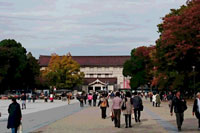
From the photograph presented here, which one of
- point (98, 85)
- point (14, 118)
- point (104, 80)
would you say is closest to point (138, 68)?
point (98, 85)

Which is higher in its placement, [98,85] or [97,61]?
[97,61]

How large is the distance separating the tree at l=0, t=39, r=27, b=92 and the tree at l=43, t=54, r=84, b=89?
58.7 ft

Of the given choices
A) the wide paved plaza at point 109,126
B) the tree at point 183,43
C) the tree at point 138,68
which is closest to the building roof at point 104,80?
the tree at point 138,68

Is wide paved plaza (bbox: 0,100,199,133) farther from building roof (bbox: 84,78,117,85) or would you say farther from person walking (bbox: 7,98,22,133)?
building roof (bbox: 84,78,117,85)

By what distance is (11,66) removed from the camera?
3789 inches

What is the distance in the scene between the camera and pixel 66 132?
59.5 ft

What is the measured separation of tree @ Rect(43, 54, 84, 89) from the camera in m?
120

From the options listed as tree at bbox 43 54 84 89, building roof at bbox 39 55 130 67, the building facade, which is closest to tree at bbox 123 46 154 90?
tree at bbox 43 54 84 89

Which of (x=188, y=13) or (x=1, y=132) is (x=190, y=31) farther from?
(x=1, y=132)

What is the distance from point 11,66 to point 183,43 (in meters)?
51.7

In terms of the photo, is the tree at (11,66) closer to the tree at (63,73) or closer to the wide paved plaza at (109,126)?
the tree at (63,73)

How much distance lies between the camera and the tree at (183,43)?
170 ft

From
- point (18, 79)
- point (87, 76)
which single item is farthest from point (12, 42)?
point (87, 76)

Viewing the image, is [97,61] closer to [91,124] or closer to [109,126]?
[91,124]
